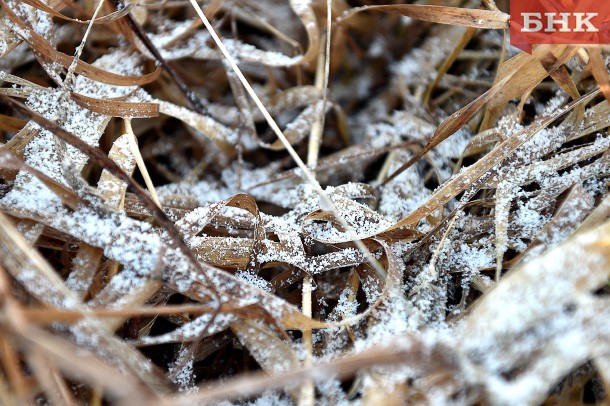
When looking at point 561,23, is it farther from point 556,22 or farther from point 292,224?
point 292,224

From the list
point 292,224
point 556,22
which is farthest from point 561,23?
point 292,224

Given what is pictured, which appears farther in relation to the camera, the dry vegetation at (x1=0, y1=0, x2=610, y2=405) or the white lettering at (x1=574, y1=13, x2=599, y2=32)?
the white lettering at (x1=574, y1=13, x2=599, y2=32)

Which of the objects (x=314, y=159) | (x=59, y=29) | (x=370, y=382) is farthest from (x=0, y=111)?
(x=370, y=382)

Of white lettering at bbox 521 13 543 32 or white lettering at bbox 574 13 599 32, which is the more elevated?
white lettering at bbox 521 13 543 32

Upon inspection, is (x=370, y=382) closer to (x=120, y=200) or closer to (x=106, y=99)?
(x=120, y=200)
